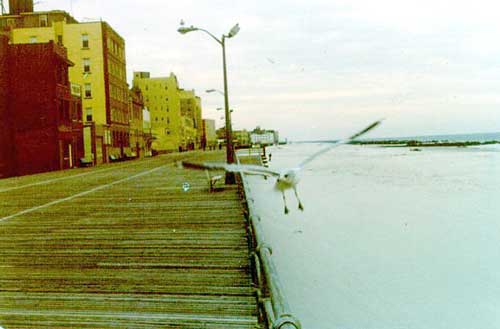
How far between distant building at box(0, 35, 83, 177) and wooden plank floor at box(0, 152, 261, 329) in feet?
84.3

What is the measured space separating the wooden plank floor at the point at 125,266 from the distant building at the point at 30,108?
84.3 ft

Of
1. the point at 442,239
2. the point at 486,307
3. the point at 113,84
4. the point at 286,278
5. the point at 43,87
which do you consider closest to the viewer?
the point at 486,307

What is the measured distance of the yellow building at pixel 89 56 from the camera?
59.3 meters

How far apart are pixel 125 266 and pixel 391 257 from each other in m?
13.9

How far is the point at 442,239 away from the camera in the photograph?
2427cm

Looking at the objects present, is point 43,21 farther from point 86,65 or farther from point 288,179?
point 288,179

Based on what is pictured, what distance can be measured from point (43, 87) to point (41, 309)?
1486 inches

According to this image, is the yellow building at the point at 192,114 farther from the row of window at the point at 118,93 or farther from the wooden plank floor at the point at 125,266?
the wooden plank floor at the point at 125,266

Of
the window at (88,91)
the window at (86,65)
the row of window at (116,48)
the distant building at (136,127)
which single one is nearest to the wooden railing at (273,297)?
the window at (88,91)

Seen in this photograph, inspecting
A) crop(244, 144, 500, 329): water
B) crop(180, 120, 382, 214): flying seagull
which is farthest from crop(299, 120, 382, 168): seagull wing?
crop(244, 144, 500, 329): water

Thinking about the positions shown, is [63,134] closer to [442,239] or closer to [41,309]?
[442,239]

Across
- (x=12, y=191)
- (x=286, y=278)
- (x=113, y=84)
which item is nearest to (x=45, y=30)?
(x=113, y=84)

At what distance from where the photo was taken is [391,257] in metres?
21.2

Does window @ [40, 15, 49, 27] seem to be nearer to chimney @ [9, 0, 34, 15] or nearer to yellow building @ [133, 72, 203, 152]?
chimney @ [9, 0, 34, 15]
